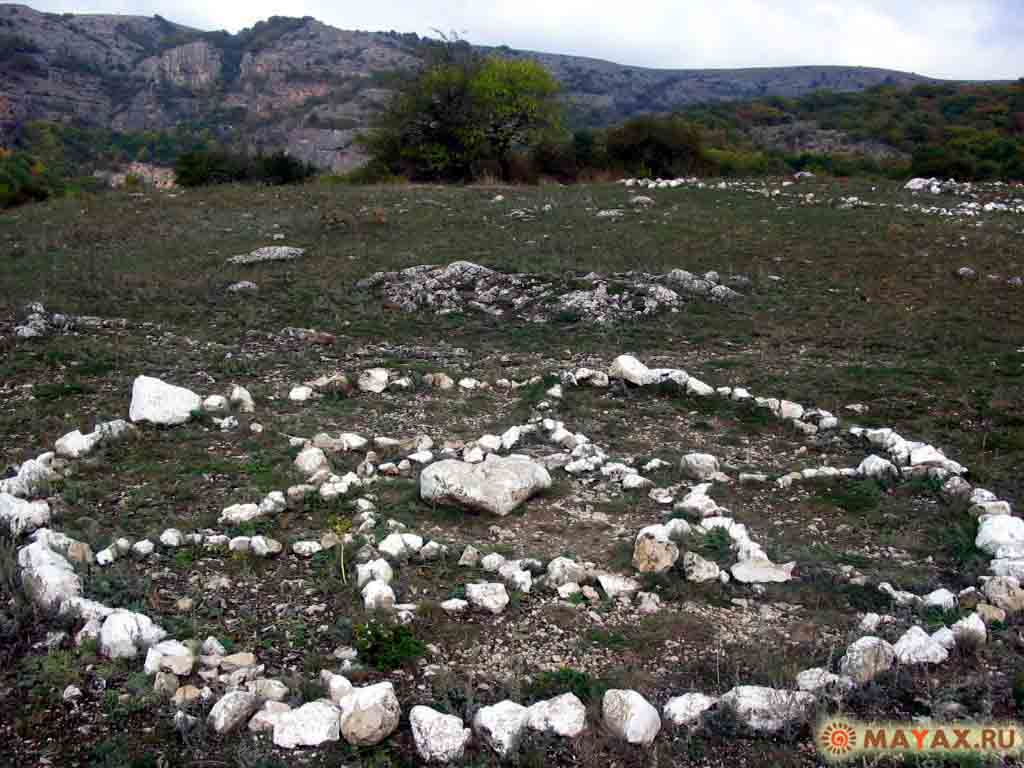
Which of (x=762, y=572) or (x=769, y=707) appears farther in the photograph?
(x=762, y=572)

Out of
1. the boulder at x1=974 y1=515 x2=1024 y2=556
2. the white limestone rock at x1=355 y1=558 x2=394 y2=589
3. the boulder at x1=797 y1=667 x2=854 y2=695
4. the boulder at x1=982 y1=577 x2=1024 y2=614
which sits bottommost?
the white limestone rock at x1=355 y1=558 x2=394 y2=589

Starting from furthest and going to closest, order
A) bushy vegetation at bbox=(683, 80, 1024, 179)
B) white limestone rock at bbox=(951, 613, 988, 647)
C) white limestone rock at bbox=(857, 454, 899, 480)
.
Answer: bushy vegetation at bbox=(683, 80, 1024, 179), white limestone rock at bbox=(857, 454, 899, 480), white limestone rock at bbox=(951, 613, 988, 647)

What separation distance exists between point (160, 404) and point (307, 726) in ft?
14.3

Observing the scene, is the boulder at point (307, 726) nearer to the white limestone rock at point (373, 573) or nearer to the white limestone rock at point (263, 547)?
the white limestone rock at point (373, 573)

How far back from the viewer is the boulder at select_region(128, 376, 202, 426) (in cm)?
679

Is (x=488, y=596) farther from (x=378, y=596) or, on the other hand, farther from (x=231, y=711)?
(x=231, y=711)

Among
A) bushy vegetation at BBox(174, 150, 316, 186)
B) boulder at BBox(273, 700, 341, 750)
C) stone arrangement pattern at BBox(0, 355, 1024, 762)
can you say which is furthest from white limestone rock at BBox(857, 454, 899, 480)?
bushy vegetation at BBox(174, 150, 316, 186)

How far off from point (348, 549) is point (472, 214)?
14.3 meters

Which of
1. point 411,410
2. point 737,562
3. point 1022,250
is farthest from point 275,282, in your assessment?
point 1022,250

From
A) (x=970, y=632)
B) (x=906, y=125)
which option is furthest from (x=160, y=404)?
(x=906, y=125)

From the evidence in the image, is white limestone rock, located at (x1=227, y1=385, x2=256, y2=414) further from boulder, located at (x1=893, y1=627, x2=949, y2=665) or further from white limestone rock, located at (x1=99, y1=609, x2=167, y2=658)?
boulder, located at (x1=893, y1=627, x2=949, y2=665)

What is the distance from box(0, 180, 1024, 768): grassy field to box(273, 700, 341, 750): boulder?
0.43 ft

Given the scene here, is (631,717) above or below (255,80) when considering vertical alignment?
below

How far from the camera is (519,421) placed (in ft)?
24.2
